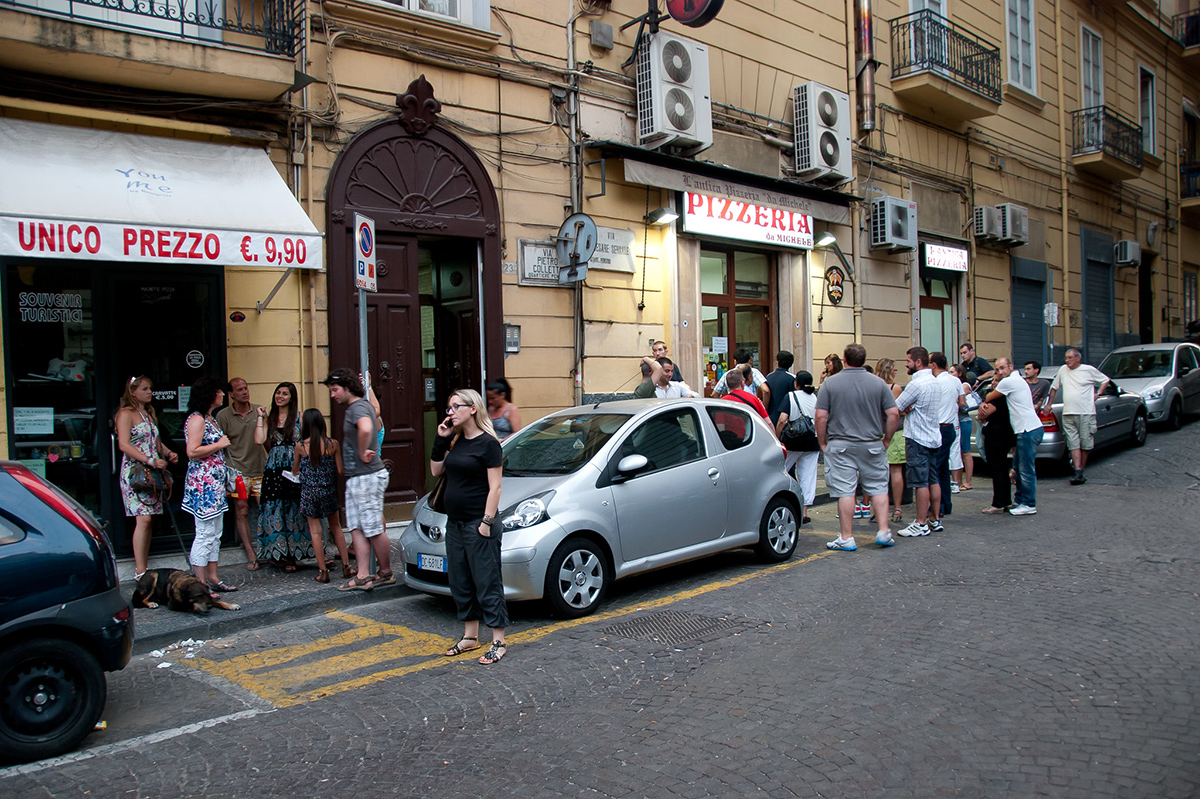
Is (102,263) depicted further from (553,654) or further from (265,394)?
(553,654)

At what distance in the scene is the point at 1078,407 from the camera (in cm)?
1238

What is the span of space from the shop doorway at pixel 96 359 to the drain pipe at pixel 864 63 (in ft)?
39.7

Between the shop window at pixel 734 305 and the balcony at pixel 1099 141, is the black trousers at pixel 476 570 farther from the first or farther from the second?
the balcony at pixel 1099 141

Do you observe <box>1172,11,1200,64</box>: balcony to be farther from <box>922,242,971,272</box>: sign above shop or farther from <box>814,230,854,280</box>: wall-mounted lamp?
<box>814,230,854,280</box>: wall-mounted lamp

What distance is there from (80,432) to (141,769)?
5.22 metres

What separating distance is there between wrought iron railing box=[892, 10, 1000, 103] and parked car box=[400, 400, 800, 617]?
1178 centimetres

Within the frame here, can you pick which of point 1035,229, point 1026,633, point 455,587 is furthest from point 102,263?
point 1035,229

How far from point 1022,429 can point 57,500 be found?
9.27 meters

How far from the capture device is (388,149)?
1020 centimetres

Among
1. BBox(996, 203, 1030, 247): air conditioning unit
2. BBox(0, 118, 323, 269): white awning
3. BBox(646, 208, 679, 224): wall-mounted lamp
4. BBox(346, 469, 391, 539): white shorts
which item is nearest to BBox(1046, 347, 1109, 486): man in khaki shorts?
BBox(646, 208, 679, 224): wall-mounted lamp

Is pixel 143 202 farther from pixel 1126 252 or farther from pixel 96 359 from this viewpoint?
pixel 1126 252

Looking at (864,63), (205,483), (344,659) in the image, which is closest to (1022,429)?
(344,659)

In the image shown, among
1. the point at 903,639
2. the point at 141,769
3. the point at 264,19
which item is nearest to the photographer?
the point at 141,769

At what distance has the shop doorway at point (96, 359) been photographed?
807 centimetres
